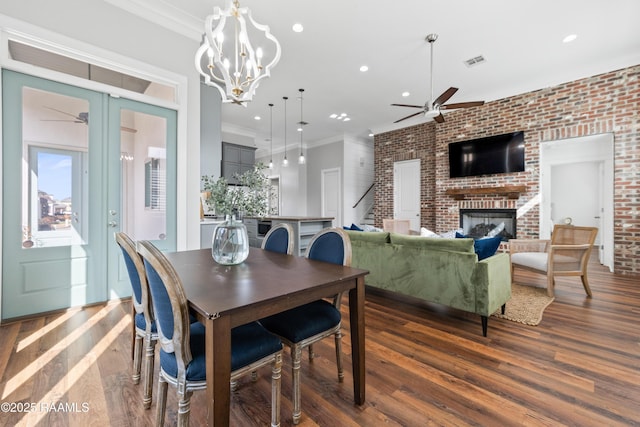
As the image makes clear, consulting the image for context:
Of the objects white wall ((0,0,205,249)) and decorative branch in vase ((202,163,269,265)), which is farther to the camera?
white wall ((0,0,205,249))

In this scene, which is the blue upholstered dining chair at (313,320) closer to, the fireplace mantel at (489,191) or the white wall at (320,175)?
the fireplace mantel at (489,191)

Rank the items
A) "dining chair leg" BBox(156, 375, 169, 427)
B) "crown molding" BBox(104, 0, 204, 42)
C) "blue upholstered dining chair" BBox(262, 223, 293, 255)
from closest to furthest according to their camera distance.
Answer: "dining chair leg" BBox(156, 375, 169, 427), "blue upholstered dining chair" BBox(262, 223, 293, 255), "crown molding" BBox(104, 0, 204, 42)

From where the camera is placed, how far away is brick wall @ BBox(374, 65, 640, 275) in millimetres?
4062

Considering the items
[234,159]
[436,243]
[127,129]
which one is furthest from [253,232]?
[436,243]

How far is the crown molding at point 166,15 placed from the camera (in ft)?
9.51

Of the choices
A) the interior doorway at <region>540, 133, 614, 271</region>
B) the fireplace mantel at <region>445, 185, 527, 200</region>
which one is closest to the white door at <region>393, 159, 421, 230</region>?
the fireplace mantel at <region>445, 185, 527, 200</region>

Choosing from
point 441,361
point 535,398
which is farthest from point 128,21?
point 535,398

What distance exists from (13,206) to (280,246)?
2.44 m

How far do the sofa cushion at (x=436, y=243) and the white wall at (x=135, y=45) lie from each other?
2.53 metres

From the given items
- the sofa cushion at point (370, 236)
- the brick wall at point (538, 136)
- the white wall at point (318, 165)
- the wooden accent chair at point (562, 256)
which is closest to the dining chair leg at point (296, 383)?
the sofa cushion at point (370, 236)

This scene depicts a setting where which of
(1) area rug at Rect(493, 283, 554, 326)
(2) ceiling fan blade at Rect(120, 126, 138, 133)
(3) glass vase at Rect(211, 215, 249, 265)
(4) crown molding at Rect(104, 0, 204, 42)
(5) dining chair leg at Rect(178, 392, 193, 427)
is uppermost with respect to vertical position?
(4) crown molding at Rect(104, 0, 204, 42)

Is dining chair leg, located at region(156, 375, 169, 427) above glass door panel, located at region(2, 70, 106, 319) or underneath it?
underneath

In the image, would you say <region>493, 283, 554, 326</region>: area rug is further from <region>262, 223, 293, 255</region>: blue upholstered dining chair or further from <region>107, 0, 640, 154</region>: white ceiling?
<region>107, 0, 640, 154</region>: white ceiling

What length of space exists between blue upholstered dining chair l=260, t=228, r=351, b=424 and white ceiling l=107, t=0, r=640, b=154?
2673 millimetres
